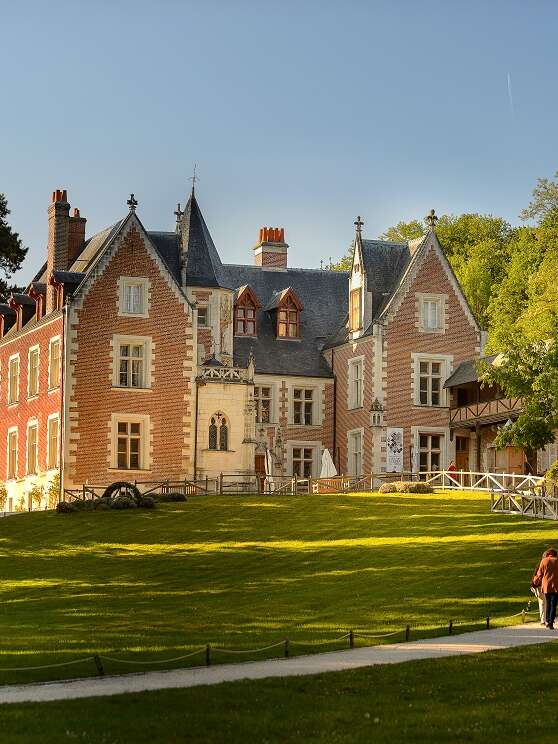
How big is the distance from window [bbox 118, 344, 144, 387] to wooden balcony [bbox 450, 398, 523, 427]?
1225cm

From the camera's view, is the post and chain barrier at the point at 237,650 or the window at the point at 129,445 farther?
the window at the point at 129,445

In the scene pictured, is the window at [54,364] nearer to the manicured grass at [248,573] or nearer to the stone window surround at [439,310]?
the manicured grass at [248,573]

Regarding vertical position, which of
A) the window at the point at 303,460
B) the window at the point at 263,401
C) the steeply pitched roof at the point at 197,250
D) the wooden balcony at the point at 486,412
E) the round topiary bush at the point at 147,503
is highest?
the steeply pitched roof at the point at 197,250

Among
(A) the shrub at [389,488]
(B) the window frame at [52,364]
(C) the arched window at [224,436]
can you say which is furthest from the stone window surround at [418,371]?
(B) the window frame at [52,364]

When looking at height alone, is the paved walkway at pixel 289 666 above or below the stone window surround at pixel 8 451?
below

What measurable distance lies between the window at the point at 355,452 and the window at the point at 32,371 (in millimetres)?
12334

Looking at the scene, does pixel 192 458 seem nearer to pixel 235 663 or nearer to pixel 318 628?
pixel 318 628

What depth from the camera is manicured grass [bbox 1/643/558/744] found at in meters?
18.2

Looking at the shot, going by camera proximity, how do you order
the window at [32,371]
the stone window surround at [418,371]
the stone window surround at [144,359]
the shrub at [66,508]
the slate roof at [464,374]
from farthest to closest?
the stone window surround at [418,371] < the window at [32,371] < the slate roof at [464,374] < the stone window surround at [144,359] < the shrub at [66,508]

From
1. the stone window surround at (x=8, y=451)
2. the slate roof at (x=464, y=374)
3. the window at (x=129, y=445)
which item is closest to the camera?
the window at (x=129, y=445)

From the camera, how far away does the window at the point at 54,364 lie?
5450 cm

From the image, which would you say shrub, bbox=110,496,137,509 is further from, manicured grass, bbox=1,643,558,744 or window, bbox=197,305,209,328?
manicured grass, bbox=1,643,558,744

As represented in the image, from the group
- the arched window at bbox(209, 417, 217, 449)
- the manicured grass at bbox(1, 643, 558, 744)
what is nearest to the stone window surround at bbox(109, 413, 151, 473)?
the arched window at bbox(209, 417, 217, 449)

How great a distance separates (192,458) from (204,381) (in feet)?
9.18
